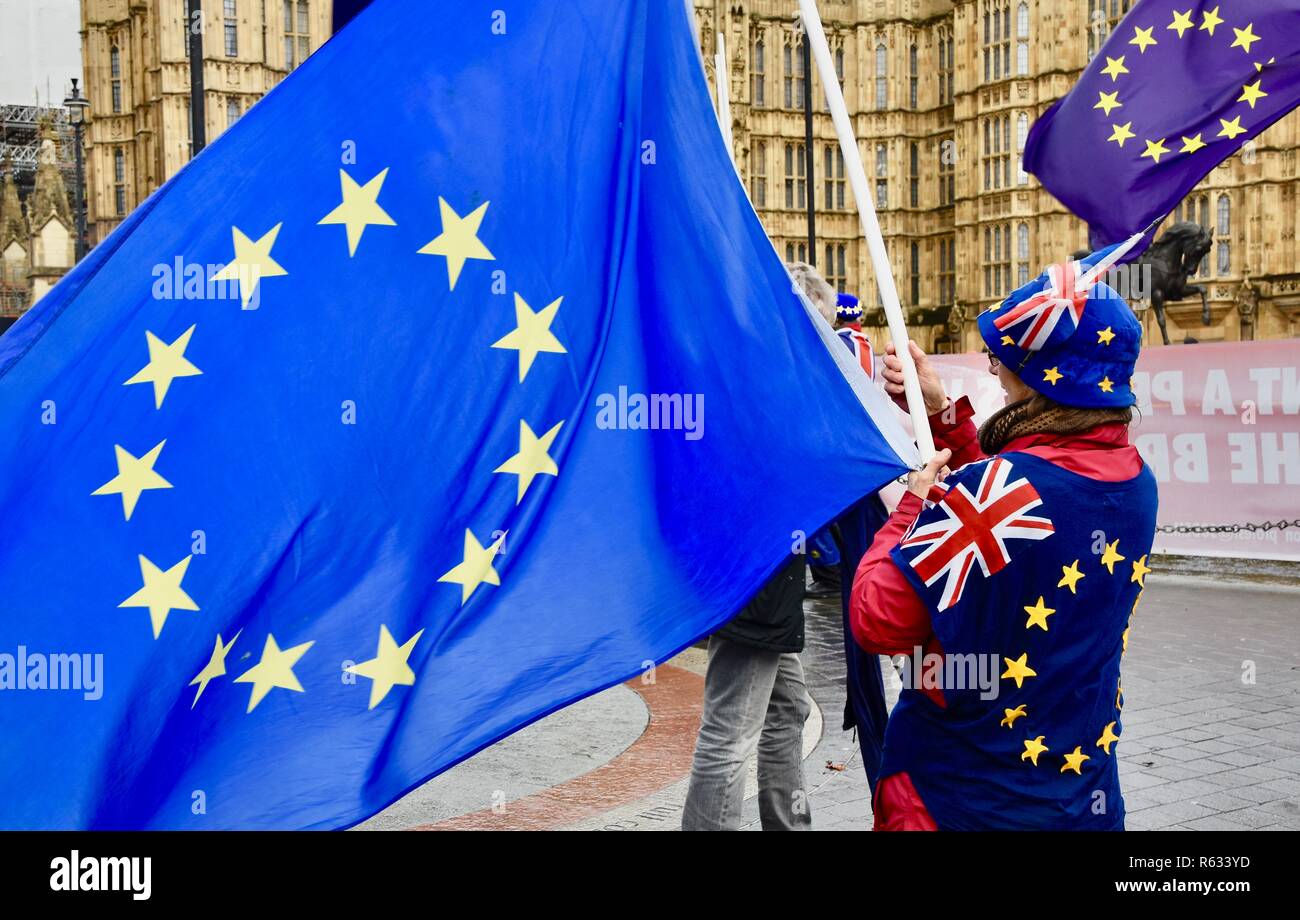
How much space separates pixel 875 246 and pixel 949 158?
42.9 meters

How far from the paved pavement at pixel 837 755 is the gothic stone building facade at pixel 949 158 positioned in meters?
30.4

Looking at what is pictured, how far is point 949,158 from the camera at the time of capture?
43438mm

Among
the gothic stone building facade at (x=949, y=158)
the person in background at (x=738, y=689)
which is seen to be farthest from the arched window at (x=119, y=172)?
the person in background at (x=738, y=689)

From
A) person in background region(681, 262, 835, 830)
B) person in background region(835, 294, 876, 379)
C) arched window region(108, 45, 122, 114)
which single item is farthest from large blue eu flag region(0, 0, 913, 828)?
arched window region(108, 45, 122, 114)

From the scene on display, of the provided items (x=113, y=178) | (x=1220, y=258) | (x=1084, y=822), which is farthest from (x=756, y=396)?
(x=113, y=178)

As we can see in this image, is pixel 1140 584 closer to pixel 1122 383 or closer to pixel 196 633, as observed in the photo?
pixel 1122 383

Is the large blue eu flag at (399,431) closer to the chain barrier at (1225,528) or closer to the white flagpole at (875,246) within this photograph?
the white flagpole at (875,246)

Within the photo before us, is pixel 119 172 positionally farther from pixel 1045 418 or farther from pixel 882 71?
pixel 1045 418

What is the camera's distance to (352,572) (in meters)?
2.59

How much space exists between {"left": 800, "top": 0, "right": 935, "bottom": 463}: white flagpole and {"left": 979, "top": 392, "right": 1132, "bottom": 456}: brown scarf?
0.15m

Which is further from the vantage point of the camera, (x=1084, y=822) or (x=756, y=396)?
(x=756, y=396)

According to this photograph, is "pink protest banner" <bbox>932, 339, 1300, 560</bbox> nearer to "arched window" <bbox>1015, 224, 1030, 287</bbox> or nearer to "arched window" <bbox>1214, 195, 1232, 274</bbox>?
"arched window" <bbox>1214, 195, 1232, 274</bbox>

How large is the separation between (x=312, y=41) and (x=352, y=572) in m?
38.9

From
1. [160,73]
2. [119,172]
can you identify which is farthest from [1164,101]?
[119,172]
